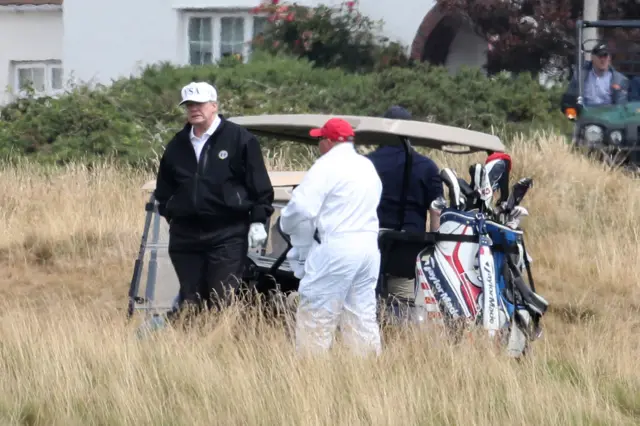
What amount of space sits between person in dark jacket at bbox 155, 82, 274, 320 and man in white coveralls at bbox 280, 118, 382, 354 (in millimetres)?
542

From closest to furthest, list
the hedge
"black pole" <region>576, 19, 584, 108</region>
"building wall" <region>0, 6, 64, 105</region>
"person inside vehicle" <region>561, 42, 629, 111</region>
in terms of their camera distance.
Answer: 1. "black pole" <region>576, 19, 584, 108</region>
2. "person inside vehicle" <region>561, 42, 629, 111</region>
3. the hedge
4. "building wall" <region>0, 6, 64, 105</region>

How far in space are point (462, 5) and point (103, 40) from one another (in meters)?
Result: 6.45

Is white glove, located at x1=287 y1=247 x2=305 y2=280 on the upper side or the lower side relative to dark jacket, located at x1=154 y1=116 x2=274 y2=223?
lower

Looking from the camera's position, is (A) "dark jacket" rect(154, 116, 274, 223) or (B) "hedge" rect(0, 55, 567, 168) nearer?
(A) "dark jacket" rect(154, 116, 274, 223)

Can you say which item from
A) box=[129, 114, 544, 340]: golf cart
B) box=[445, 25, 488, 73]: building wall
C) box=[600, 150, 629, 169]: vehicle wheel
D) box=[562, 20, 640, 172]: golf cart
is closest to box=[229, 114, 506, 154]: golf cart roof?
box=[129, 114, 544, 340]: golf cart

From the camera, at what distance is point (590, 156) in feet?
43.4

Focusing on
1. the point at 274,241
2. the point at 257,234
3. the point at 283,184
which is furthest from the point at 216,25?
the point at 257,234

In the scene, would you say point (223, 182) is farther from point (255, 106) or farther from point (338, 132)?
point (255, 106)

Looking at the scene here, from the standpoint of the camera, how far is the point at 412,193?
8.37m

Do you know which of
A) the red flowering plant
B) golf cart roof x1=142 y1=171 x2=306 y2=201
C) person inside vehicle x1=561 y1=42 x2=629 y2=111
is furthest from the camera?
the red flowering plant

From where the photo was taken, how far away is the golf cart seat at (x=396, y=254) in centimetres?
796

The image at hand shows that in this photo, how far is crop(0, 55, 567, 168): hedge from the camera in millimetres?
16688

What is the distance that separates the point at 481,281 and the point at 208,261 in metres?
1.61

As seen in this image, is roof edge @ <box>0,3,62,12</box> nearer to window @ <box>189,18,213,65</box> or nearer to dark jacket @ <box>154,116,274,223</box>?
window @ <box>189,18,213,65</box>
